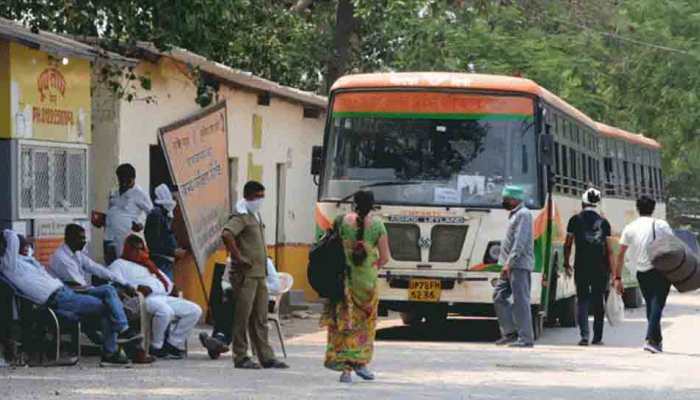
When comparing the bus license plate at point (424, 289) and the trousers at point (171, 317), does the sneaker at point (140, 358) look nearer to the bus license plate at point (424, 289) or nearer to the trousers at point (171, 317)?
the trousers at point (171, 317)

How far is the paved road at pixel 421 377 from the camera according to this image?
46.5 feet

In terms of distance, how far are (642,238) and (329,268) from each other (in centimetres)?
589

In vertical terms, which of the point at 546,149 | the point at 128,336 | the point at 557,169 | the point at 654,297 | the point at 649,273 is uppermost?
the point at 546,149

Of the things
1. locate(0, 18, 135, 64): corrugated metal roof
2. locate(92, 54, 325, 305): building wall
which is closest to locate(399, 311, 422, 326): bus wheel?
locate(92, 54, 325, 305): building wall

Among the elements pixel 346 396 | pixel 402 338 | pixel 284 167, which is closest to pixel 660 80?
pixel 284 167

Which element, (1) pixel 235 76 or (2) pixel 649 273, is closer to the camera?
(2) pixel 649 273

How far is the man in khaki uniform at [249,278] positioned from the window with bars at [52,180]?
2633mm

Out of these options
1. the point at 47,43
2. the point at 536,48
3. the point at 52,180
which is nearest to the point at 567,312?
the point at 52,180

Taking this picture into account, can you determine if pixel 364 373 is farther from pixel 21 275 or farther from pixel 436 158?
pixel 436 158

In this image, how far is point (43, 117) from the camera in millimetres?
18688

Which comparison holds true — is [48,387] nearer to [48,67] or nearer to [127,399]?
[127,399]

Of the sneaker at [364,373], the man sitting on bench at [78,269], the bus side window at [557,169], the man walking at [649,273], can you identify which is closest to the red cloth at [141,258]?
the man sitting on bench at [78,269]

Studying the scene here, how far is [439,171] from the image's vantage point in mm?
21578


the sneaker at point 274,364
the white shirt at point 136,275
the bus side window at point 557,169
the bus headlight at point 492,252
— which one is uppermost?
the bus side window at point 557,169
